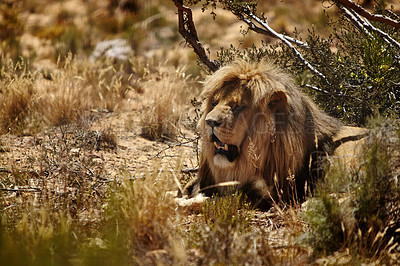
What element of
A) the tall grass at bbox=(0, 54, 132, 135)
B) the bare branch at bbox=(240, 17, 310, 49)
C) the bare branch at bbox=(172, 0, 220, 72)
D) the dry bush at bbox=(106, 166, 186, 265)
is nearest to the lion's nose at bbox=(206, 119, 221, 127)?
the dry bush at bbox=(106, 166, 186, 265)

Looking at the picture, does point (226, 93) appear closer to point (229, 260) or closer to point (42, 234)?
point (229, 260)

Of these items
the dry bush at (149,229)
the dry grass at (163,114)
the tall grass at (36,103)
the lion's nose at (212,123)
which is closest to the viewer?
the dry bush at (149,229)

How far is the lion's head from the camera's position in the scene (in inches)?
160

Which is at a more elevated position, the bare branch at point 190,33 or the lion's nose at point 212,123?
the bare branch at point 190,33

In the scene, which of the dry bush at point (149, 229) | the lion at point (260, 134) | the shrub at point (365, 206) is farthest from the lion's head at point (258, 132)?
the dry bush at point (149, 229)

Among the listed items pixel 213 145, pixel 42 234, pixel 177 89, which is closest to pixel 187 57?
Answer: pixel 177 89

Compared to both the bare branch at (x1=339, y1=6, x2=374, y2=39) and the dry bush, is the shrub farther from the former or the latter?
the bare branch at (x1=339, y1=6, x2=374, y2=39)

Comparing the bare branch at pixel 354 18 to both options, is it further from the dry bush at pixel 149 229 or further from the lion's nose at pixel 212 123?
the dry bush at pixel 149 229

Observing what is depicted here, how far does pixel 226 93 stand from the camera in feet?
13.7

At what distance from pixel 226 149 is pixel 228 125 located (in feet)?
0.91

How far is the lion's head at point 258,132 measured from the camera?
407cm

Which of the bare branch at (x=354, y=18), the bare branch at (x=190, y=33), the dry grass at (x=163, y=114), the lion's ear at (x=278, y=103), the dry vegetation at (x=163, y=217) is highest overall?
the bare branch at (x=354, y=18)

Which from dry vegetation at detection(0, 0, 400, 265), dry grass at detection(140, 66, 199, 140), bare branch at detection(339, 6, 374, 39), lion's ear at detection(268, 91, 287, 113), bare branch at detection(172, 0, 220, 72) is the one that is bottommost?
dry vegetation at detection(0, 0, 400, 265)

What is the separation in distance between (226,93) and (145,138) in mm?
3456
